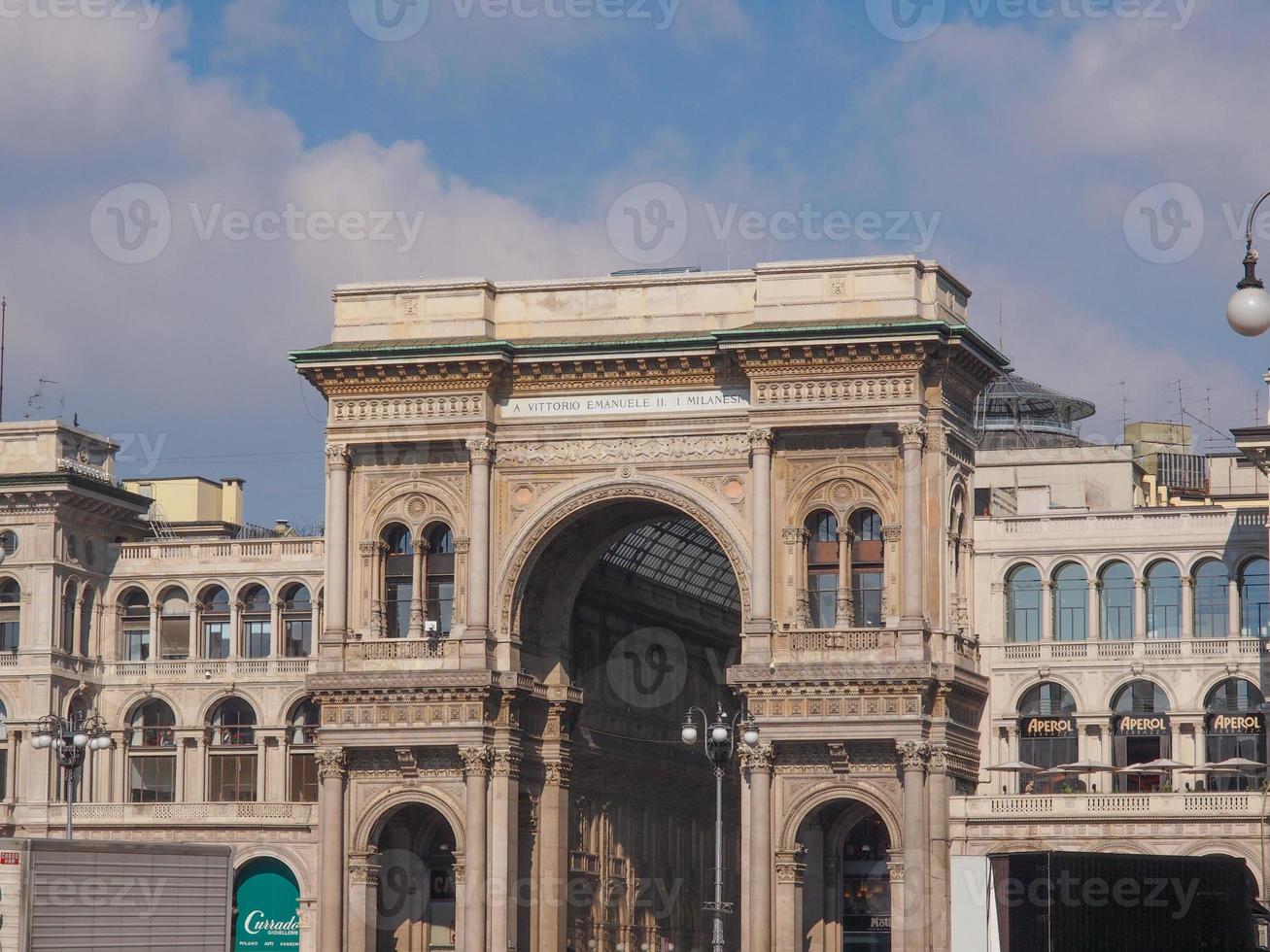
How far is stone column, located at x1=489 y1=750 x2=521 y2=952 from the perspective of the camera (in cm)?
9625

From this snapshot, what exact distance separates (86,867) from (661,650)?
5315 centimetres

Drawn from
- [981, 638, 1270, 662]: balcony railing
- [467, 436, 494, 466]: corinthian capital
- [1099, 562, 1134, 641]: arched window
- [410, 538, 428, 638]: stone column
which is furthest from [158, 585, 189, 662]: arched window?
[1099, 562, 1134, 641]: arched window

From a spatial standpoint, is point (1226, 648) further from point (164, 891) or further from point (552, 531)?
point (164, 891)

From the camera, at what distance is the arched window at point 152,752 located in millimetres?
114500

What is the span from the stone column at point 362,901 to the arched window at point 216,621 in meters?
18.7

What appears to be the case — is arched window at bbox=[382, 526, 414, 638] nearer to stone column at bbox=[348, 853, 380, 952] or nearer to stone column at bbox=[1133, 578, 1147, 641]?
stone column at bbox=[348, 853, 380, 952]

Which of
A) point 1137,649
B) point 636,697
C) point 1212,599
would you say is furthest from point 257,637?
point 1212,599

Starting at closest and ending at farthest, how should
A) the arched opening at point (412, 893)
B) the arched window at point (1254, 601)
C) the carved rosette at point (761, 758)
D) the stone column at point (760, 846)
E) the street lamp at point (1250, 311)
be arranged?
the street lamp at point (1250, 311) → the stone column at point (760, 846) → the carved rosette at point (761, 758) → the arched opening at point (412, 893) → the arched window at point (1254, 601)

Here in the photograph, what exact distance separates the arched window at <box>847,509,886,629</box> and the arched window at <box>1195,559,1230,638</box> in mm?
13976

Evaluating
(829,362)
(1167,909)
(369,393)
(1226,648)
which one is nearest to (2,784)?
(369,393)

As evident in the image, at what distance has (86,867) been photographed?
67.6 metres

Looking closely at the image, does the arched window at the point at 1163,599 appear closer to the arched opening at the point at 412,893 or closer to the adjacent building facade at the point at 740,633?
the adjacent building facade at the point at 740,633

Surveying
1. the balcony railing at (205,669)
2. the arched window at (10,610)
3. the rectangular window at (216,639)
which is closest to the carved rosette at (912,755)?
the balcony railing at (205,669)

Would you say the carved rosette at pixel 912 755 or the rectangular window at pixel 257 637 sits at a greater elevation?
the rectangular window at pixel 257 637
